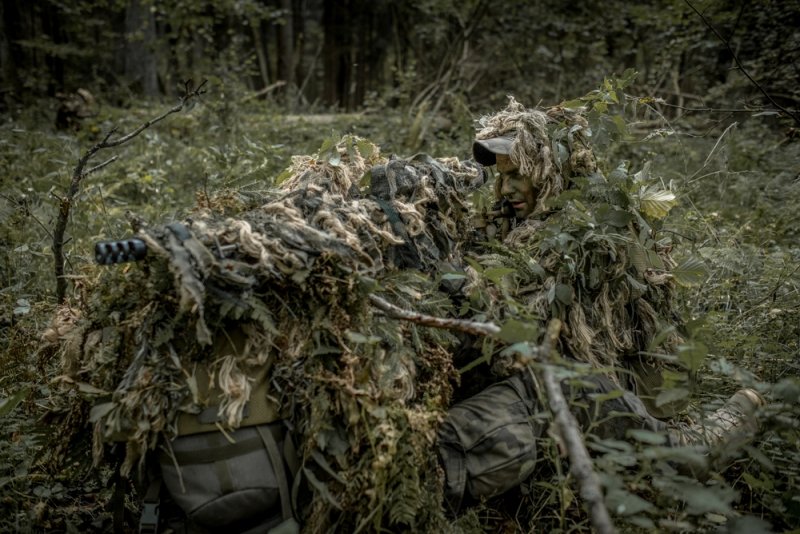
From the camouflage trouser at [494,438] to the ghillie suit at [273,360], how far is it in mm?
146

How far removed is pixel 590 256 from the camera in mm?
2623

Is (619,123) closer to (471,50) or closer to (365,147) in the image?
(365,147)

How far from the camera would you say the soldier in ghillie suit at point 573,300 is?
7.61ft

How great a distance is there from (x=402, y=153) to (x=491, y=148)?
418 cm

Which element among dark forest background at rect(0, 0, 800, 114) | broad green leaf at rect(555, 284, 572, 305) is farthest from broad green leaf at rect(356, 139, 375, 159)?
dark forest background at rect(0, 0, 800, 114)

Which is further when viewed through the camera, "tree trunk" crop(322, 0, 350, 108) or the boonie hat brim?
"tree trunk" crop(322, 0, 350, 108)

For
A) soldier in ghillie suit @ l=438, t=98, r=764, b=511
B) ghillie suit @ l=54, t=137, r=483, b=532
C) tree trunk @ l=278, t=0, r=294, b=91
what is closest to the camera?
ghillie suit @ l=54, t=137, r=483, b=532

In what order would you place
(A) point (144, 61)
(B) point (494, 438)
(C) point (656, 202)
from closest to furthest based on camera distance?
(B) point (494, 438), (C) point (656, 202), (A) point (144, 61)

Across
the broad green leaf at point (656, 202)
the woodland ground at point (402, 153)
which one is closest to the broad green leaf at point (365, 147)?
the woodland ground at point (402, 153)

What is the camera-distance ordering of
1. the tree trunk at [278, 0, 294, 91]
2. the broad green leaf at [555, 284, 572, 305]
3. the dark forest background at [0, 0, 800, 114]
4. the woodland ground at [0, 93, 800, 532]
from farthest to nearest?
the tree trunk at [278, 0, 294, 91] < the dark forest background at [0, 0, 800, 114] < the broad green leaf at [555, 284, 572, 305] < the woodland ground at [0, 93, 800, 532]

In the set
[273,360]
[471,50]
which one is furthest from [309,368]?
[471,50]

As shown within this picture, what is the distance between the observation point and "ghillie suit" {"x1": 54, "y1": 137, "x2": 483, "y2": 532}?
6.10ft

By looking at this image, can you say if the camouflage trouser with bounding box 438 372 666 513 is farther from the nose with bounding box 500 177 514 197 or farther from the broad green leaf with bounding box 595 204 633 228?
the nose with bounding box 500 177 514 197

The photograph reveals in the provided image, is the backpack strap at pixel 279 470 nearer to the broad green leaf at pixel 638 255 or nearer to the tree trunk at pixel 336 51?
the broad green leaf at pixel 638 255
